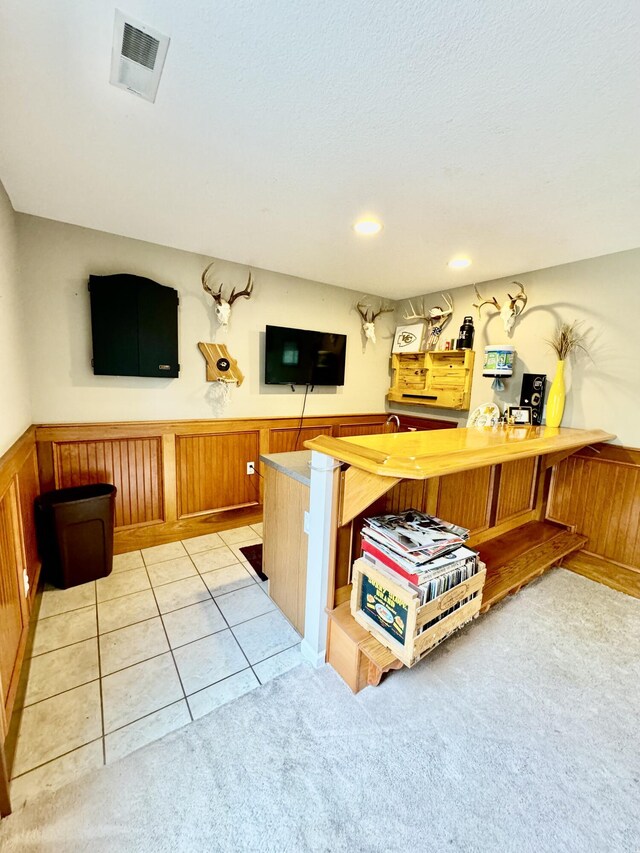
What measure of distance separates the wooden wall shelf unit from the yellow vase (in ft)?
2.69

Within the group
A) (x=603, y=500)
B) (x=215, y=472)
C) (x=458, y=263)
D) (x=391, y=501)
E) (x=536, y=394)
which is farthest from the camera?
(x=215, y=472)

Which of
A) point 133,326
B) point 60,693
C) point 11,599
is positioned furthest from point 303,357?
point 60,693

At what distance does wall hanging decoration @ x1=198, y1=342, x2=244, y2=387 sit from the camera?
119 inches

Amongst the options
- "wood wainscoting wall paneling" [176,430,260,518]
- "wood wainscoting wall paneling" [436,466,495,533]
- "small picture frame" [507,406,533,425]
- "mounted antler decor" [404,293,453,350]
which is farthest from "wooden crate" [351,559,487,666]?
"mounted antler decor" [404,293,453,350]

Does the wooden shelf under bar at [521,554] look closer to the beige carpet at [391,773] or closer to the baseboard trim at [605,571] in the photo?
the baseboard trim at [605,571]

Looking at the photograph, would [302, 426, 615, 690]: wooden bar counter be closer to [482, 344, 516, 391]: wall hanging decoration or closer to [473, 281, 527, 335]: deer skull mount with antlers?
[482, 344, 516, 391]: wall hanging decoration

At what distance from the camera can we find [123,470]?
275 cm

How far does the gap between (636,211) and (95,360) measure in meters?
3.59

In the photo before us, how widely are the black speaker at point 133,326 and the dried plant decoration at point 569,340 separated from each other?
10.3ft

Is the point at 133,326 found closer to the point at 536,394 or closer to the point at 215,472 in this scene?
the point at 215,472

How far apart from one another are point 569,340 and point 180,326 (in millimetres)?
3220

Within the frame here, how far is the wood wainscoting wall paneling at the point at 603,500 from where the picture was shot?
2.55 m

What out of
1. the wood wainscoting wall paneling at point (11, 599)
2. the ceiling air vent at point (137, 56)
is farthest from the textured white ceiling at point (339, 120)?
the wood wainscoting wall paneling at point (11, 599)

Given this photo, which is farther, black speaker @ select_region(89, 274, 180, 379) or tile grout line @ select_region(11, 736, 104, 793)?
black speaker @ select_region(89, 274, 180, 379)
